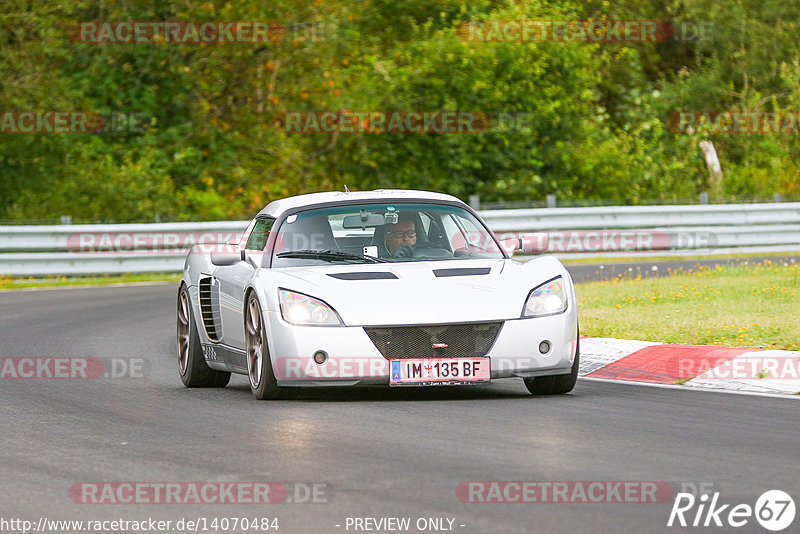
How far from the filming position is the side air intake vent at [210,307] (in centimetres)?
1110

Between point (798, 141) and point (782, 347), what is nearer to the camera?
point (782, 347)

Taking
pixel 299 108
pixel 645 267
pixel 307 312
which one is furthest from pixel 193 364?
pixel 299 108

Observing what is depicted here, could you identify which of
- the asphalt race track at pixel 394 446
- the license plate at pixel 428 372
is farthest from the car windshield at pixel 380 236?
the license plate at pixel 428 372

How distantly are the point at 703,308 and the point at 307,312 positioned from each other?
652 cm

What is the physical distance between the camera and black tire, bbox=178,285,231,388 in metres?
11.4

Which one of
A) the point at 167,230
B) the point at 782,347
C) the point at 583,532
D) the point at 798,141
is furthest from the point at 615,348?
the point at 798,141

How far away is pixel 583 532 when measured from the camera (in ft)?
18.8

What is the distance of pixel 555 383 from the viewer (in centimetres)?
1002

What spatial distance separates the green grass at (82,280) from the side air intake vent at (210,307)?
1320 cm

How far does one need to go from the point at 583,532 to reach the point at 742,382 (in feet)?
16.5

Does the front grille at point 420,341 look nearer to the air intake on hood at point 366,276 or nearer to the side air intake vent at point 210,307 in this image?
the air intake on hood at point 366,276

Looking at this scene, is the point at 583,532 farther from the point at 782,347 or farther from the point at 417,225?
Answer: the point at 782,347

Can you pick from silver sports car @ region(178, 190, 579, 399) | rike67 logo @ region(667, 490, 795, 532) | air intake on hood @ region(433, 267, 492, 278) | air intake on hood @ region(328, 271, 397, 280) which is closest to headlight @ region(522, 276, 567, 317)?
silver sports car @ region(178, 190, 579, 399)

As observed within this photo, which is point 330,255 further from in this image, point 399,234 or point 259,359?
point 259,359
